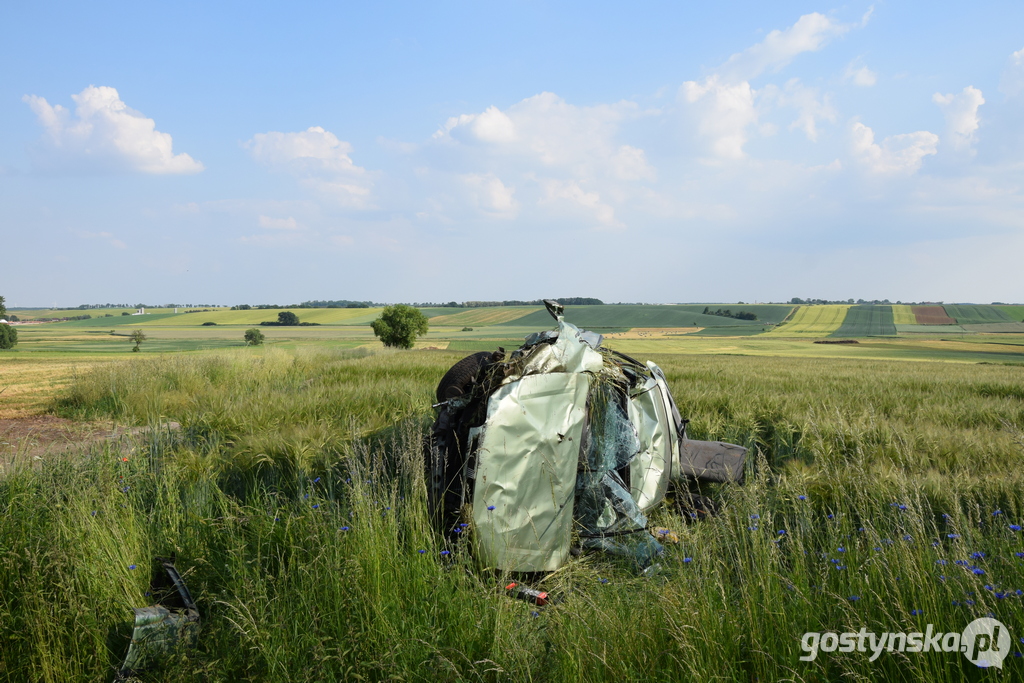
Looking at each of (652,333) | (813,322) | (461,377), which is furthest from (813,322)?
(461,377)

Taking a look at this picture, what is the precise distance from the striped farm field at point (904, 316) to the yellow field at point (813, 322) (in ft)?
24.7

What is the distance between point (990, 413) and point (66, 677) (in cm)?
1037

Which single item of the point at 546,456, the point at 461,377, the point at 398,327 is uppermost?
the point at 461,377

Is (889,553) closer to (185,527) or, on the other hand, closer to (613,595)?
(613,595)

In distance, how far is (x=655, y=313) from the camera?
9631cm

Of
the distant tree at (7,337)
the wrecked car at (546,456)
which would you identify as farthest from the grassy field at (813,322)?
the distant tree at (7,337)

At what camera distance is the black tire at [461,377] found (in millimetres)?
4320

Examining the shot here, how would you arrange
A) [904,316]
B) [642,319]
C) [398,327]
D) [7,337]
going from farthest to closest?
[904,316]
[642,319]
[398,327]
[7,337]

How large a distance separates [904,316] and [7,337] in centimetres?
12348

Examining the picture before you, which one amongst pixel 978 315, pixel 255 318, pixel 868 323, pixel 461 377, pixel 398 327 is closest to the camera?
pixel 461 377

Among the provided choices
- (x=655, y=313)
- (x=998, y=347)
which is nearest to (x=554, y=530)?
(x=998, y=347)

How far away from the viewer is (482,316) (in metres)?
104

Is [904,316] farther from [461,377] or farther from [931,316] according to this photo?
[461,377]

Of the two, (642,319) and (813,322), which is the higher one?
(642,319)
